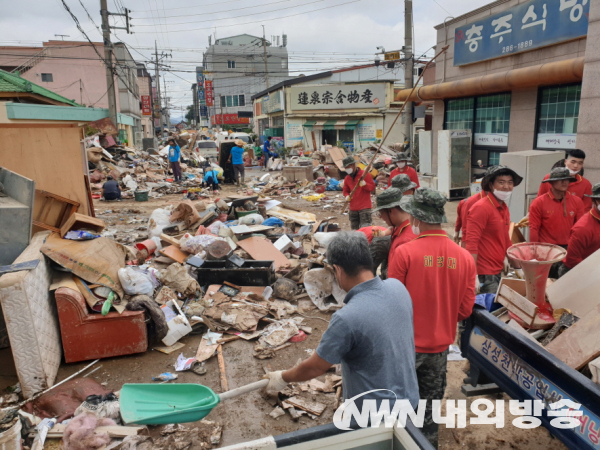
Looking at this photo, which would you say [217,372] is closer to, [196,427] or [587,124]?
[196,427]

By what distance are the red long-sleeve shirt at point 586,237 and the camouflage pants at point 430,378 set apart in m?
2.06

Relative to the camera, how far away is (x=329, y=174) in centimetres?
1836

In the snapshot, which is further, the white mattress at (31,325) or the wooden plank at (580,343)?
the white mattress at (31,325)

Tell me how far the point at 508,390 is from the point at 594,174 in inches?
220

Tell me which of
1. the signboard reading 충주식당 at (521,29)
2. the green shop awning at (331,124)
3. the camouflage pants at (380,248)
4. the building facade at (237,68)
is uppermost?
the building facade at (237,68)

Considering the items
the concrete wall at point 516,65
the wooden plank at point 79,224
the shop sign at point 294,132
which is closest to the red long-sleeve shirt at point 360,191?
the wooden plank at point 79,224

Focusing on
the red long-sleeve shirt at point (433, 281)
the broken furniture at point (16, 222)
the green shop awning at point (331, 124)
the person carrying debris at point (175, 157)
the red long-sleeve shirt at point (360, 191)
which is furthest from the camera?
the green shop awning at point (331, 124)

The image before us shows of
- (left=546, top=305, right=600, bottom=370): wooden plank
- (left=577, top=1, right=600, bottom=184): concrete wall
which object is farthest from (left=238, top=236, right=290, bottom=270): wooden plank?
(left=577, top=1, right=600, bottom=184): concrete wall

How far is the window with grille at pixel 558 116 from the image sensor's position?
8.92 m

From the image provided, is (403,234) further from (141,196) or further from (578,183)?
(141,196)

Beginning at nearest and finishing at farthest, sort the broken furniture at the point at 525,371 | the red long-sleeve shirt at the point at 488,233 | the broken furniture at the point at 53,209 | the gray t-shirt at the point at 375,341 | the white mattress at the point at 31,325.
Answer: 1. the gray t-shirt at the point at 375,341
2. the broken furniture at the point at 525,371
3. the white mattress at the point at 31,325
4. the red long-sleeve shirt at the point at 488,233
5. the broken furniture at the point at 53,209

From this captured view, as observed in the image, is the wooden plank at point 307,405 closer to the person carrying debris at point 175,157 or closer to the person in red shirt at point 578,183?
the person in red shirt at point 578,183

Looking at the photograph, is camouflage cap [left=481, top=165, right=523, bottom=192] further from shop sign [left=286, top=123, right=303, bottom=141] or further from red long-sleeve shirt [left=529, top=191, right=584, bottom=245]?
shop sign [left=286, top=123, right=303, bottom=141]

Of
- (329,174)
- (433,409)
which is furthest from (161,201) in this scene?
(433,409)
